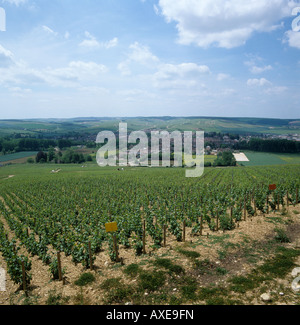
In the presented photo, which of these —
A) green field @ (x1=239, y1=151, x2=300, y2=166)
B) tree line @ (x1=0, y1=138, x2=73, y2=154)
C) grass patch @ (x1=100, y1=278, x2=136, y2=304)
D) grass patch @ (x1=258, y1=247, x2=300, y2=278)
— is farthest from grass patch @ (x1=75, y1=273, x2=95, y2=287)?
tree line @ (x1=0, y1=138, x2=73, y2=154)

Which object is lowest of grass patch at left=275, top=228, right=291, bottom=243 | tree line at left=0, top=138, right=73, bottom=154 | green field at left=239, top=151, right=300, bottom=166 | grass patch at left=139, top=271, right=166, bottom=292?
green field at left=239, top=151, right=300, bottom=166

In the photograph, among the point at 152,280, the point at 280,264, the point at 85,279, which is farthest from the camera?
the point at 280,264

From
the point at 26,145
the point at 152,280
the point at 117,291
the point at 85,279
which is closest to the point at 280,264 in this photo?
the point at 152,280

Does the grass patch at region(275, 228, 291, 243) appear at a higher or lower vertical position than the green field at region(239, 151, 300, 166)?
higher

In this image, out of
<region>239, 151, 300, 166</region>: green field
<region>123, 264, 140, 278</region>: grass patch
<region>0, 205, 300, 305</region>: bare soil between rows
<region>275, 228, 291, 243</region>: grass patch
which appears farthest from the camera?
<region>239, 151, 300, 166</region>: green field

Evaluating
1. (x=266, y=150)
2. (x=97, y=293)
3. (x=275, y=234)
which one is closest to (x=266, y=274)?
(x=275, y=234)

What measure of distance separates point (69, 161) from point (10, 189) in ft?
185

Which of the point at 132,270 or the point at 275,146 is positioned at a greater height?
the point at 275,146

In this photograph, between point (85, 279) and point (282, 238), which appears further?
point (282, 238)

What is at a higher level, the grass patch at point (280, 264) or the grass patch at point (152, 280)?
the grass patch at point (280, 264)

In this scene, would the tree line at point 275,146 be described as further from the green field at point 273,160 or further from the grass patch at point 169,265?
the grass patch at point 169,265

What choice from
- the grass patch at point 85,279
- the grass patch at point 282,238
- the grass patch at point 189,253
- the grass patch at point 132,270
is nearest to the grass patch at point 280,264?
the grass patch at point 282,238

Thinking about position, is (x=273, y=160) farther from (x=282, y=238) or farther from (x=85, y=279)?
(x=85, y=279)

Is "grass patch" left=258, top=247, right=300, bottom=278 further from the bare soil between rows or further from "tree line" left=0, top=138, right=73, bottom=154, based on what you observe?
"tree line" left=0, top=138, right=73, bottom=154
